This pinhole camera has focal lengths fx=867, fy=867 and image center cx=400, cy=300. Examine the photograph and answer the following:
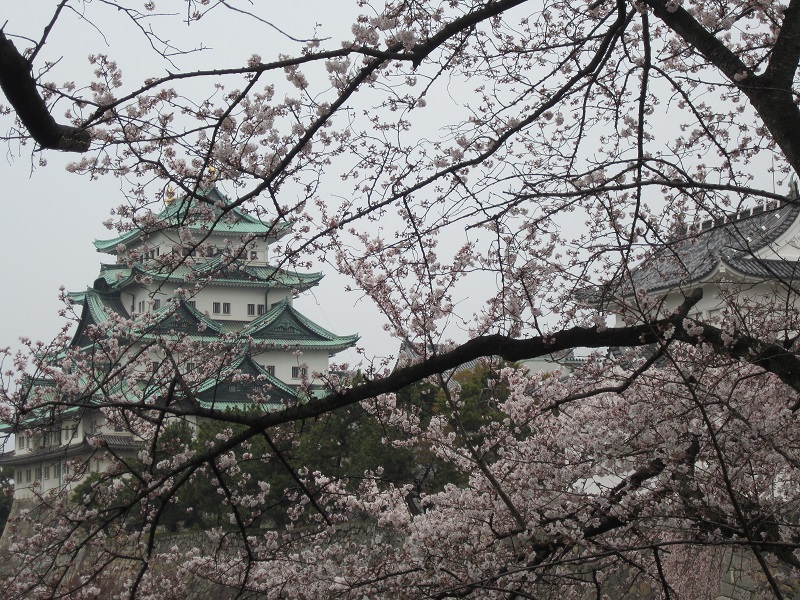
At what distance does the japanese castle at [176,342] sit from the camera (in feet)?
14.5

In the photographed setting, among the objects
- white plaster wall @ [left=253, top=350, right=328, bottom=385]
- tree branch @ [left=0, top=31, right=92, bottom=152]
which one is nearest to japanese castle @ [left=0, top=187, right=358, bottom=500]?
white plaster wall @ [left=253, top=350, right=328, bottom=385]

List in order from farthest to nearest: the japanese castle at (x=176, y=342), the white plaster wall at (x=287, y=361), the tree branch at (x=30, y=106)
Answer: the white plaster wall at (x=287, y=361)
the japanese castle at (x=176, y=342)
the tree branch at (x=30, y=106)

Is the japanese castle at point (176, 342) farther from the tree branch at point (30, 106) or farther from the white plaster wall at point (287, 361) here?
the tree branch at point (30, 106)

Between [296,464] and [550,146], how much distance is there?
11.9 meters

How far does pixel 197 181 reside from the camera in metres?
3.45

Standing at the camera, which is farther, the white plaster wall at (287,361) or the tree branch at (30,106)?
the white plaster wall at (287,361)

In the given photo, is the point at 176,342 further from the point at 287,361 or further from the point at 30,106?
the point at 287,361

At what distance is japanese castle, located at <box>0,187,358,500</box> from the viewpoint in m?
4.43

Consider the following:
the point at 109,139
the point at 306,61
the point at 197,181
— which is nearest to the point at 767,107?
the point at 306,61

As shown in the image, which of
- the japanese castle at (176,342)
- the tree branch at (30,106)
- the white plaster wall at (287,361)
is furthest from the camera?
the white plaster wall at (287,361)

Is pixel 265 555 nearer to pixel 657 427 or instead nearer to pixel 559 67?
pixel 657 427

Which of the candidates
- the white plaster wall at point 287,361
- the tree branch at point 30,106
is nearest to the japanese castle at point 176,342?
the white plaster wall at point 287,361

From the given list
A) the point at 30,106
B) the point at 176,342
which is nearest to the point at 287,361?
the point at 176,342

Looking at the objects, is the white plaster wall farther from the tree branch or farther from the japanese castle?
the tree branch
